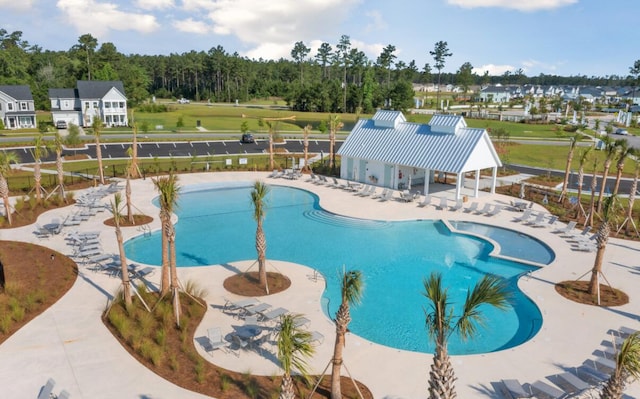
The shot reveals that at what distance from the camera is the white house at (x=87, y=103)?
72.9 metres

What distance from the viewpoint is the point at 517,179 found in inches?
1625

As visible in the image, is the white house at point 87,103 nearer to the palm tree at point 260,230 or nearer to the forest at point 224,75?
the forest at point 224,75

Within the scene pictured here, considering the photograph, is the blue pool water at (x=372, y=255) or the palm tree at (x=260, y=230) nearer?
the blue pool water at (x=372, y=255)

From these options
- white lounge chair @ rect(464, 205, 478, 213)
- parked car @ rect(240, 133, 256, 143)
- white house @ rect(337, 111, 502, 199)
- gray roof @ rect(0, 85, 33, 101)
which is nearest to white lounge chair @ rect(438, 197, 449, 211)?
white house @ rect(337, 111, 502, 199)

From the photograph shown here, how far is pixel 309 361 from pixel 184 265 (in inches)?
405

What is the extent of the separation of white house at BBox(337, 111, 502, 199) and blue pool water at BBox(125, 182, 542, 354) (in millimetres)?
6082

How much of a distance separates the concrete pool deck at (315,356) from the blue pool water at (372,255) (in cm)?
101

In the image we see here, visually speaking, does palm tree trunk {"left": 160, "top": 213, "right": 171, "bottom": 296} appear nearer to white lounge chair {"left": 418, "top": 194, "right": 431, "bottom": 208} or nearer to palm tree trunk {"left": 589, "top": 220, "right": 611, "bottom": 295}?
palm tree trunk {"left": 589, "top": 220, "right": 611, "bottom": 295}

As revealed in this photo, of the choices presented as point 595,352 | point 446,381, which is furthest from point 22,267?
point 595,352

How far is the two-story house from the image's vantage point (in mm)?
70438

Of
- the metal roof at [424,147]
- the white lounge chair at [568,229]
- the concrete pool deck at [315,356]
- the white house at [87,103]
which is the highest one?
the white house at [87,103]

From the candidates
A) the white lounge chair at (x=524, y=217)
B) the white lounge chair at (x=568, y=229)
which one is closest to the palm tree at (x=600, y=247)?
the white lounge chair at (x=568, y=229)

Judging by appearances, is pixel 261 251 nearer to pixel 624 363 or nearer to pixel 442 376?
pixel 442 376

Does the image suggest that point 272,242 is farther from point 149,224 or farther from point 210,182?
point 210,182
